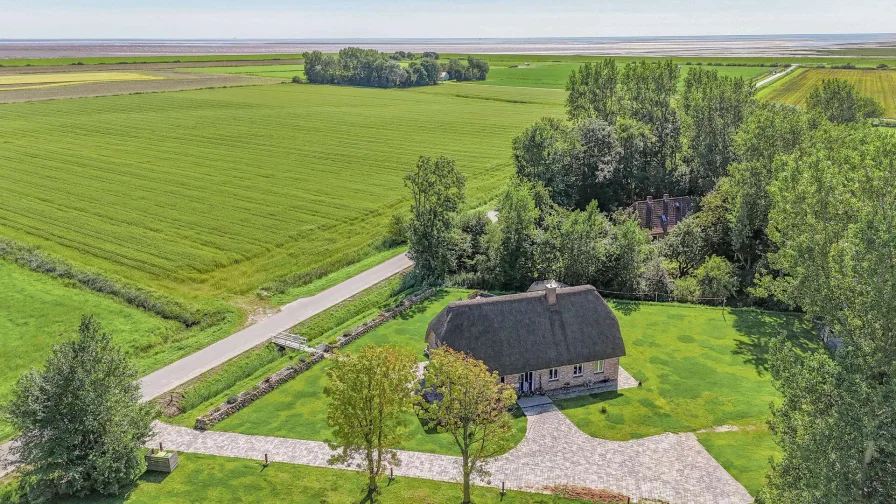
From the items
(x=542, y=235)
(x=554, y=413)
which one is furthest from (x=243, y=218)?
(x=554, y=413)

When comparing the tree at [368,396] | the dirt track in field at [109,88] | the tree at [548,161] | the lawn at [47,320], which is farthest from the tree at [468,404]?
the dirt track in field at [109,88]

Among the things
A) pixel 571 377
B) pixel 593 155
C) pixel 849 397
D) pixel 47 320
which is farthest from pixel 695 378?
pixel 47 320

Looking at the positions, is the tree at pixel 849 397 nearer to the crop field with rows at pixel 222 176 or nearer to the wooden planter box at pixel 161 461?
the wooden planter box at pixel 161 461

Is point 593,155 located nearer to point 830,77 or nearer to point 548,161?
point 548,161

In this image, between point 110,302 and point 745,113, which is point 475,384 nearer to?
point 110,302

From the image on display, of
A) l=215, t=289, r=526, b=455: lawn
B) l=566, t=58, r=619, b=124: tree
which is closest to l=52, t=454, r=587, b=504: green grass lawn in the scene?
l=215, t=289, r=526, b=455: lawn
